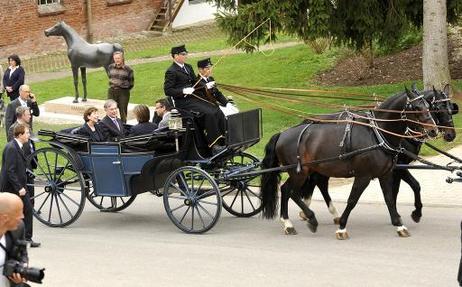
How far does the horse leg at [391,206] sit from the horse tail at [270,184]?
4.62 ft

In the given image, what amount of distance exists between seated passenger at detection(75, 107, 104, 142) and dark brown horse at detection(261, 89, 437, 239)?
8.07 feet

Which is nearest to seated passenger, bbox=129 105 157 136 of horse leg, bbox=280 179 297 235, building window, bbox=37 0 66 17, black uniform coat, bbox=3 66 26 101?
horse leg, bbox=280 179 297 235

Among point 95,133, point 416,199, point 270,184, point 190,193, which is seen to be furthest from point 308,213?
point 95,133

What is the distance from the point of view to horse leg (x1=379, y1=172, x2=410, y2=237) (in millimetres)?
12266

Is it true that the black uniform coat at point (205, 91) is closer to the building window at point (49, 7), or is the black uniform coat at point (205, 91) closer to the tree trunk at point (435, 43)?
the tree trunk at point (435, 43)

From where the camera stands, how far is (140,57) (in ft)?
103

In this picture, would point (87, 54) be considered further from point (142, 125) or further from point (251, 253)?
point (251, 253)

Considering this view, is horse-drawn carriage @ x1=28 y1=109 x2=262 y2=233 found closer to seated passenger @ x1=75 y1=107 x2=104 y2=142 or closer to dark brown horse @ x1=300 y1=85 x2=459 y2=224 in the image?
seated passenger @ x1=75 y1=107 x2=104 y2=142

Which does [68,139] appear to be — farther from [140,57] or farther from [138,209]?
[140,57]

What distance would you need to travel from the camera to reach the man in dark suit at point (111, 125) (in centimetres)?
1356

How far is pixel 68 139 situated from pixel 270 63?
1445 cm

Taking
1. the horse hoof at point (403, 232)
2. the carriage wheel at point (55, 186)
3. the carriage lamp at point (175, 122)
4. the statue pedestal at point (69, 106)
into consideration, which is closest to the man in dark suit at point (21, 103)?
the carriage wheel at point (55, 186)

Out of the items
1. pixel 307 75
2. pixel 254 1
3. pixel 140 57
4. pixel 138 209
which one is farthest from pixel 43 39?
pixel 138 209

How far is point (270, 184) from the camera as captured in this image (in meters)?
13.1
